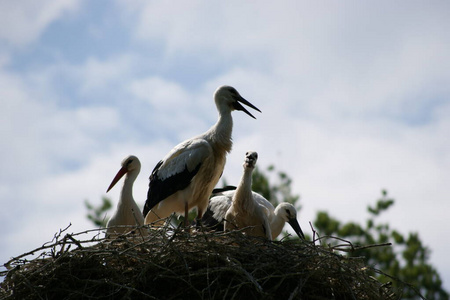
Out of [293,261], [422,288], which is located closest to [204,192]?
[293,261]

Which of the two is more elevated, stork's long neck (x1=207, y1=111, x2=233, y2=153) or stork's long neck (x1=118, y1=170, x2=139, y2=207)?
stork's long neck (x1=207, y1=111, x2=233, y2=153)

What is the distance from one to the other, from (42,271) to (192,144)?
2705 millimetres

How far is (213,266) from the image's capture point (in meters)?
4.12

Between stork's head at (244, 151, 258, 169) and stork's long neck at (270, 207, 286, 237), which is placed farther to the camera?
stork's long neck at (270, 207, 286, 237)

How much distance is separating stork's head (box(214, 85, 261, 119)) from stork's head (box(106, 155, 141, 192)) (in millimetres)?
1035

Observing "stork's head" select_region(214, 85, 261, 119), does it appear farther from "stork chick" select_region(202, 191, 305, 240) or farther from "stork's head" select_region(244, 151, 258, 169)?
"stork chick" select_region(202, 191, 305, 240)

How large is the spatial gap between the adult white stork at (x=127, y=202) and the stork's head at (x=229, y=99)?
3.50 feet

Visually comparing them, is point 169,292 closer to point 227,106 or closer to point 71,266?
point 71,266

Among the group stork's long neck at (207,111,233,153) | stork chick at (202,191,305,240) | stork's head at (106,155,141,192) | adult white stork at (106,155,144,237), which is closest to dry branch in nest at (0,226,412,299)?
adult white stork at (106,155,144,237)

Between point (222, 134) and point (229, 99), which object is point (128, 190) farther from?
point (229, 99)

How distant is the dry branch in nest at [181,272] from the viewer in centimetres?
395

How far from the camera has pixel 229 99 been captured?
6816mm

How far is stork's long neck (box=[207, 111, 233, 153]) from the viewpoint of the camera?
6.58 meters

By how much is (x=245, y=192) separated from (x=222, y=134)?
0.64 m
